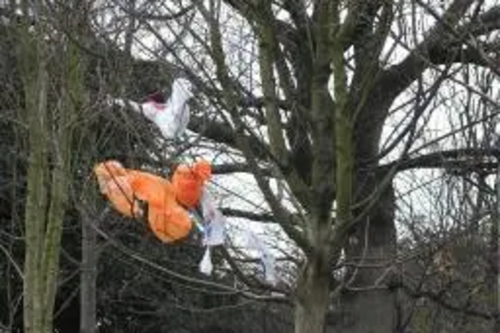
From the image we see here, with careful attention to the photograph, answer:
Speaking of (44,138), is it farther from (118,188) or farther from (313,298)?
(313,298)

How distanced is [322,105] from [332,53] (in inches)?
13.3

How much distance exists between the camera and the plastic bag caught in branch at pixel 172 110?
21.0 feet

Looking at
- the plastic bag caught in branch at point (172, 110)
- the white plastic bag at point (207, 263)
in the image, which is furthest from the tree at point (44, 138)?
the white plastic bag at point (207, 263)

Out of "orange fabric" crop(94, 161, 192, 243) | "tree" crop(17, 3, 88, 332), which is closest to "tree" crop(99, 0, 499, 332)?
"orange fabric" crop(94, 161, 192, 243)

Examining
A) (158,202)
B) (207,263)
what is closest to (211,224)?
(207,263)

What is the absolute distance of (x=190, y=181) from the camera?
6.38m

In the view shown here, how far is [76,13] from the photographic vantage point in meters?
7.44

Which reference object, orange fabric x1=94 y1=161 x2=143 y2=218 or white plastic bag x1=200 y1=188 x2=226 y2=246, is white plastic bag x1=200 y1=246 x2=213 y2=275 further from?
orange fabric x1=94 y1=161 x2=143 y2=218

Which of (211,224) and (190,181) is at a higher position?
(190,181)

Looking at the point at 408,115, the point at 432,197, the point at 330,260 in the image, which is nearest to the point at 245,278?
the point at 330,260

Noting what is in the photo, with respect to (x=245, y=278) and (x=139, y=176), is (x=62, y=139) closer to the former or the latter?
(x=139, y=176)

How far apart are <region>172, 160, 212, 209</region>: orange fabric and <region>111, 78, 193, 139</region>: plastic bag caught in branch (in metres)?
0.24

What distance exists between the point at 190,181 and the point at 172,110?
1.49 feet

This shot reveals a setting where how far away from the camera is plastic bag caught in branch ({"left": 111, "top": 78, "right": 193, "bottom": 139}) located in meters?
6.41
